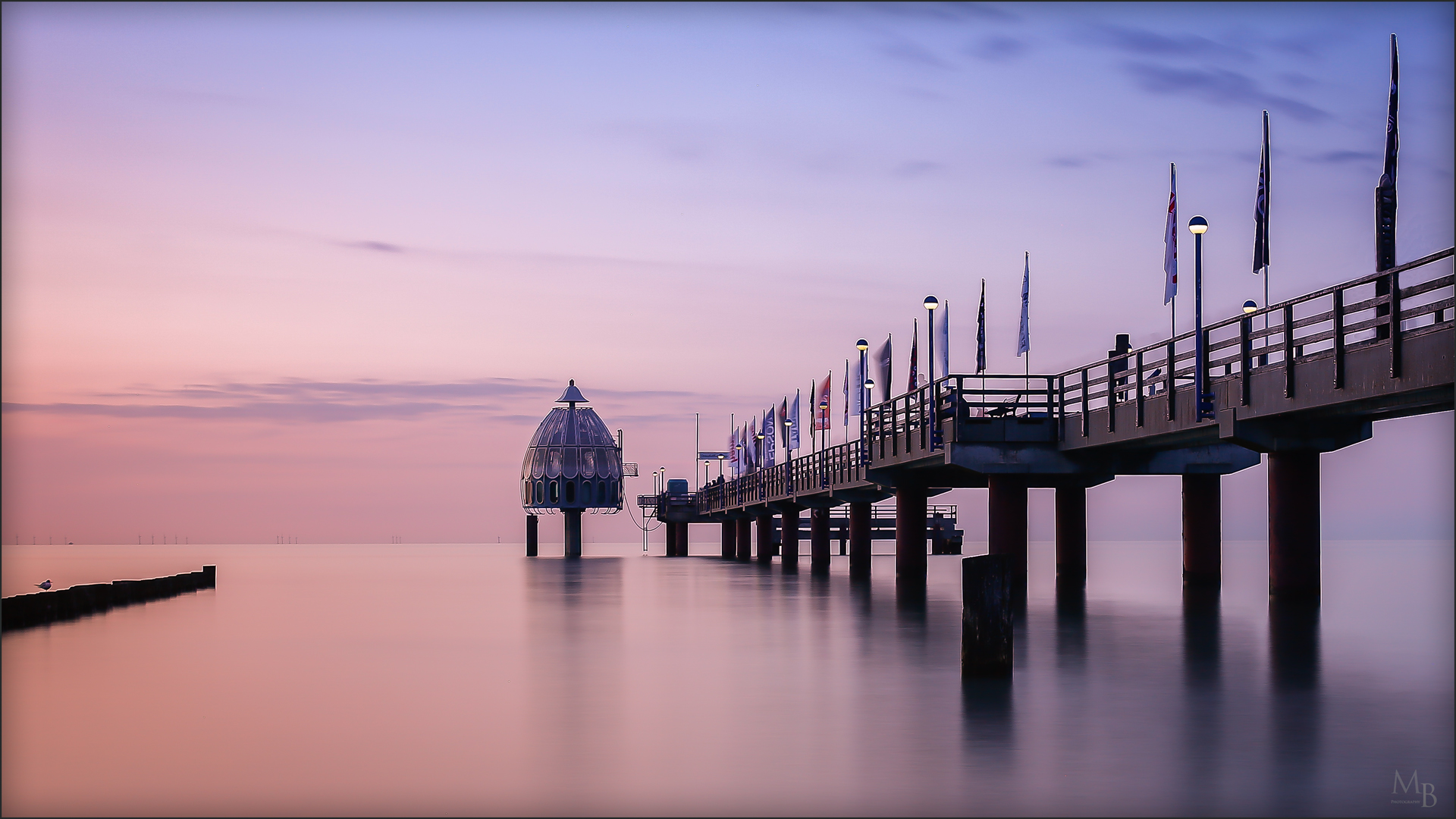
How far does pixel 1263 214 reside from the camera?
31.0 meters

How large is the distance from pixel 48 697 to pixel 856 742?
11514 millimetres

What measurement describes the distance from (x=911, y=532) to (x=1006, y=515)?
1297cm

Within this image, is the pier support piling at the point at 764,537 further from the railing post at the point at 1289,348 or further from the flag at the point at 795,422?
the railing post at the point at 1289,348

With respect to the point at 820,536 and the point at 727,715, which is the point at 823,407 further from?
the point at 727,715

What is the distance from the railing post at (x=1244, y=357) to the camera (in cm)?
2775

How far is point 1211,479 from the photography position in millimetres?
41969

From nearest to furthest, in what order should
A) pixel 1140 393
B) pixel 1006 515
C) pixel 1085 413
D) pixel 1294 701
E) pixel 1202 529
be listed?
1. pixel 1294 701
2. pixel 1140 393
3. pixel 1085 413
4. pixel 1006 515
5. pixel 1202 529

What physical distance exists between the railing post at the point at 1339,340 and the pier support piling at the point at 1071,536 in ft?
83.9

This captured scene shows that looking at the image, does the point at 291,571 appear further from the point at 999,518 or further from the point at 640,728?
the point at 640,728

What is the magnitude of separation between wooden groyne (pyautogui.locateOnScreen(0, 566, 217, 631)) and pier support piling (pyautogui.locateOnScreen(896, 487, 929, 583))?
24.0m

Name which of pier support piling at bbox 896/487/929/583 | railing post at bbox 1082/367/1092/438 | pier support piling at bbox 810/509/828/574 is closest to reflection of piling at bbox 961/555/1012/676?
railing post at bbox 1082/367/1092/438

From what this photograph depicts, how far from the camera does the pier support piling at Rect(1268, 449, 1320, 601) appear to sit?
30516mm

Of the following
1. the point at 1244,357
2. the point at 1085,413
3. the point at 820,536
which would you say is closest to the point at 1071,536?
the point at 1085,413

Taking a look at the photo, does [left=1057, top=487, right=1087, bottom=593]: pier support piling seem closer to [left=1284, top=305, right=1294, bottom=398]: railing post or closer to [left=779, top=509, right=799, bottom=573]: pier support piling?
[left=1284, top=305, right=1294, bottom=398]: railing post
